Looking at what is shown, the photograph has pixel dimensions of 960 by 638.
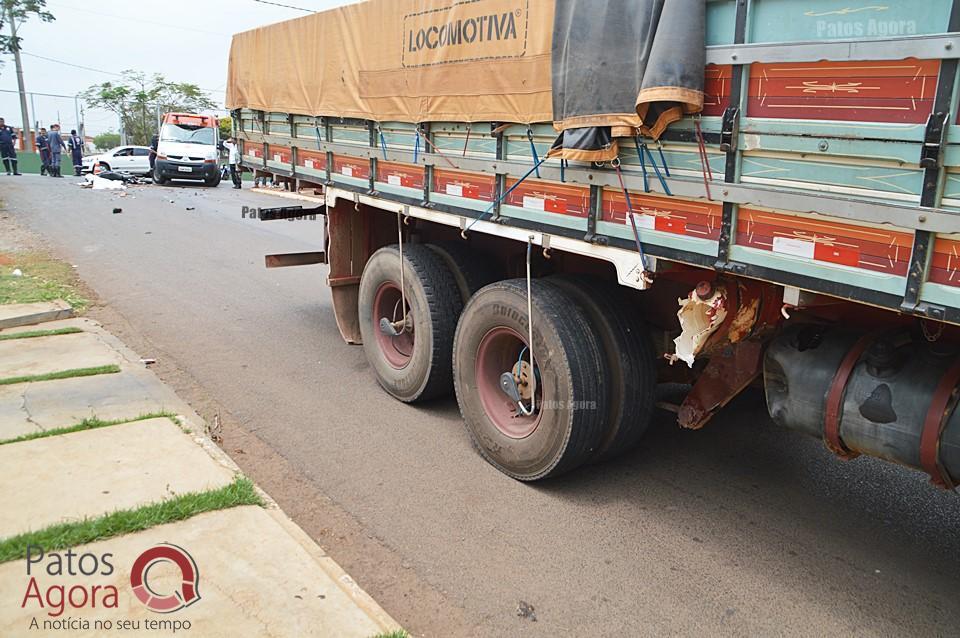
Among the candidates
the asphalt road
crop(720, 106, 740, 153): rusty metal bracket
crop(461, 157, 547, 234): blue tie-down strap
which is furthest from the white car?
crop(720, 106, 740, 153): rusty metal bracket

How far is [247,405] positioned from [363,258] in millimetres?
1828

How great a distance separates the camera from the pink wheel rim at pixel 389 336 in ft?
19.9

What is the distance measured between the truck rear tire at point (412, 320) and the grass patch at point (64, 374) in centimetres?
198

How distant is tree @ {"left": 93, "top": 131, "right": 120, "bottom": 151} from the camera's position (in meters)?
48.5

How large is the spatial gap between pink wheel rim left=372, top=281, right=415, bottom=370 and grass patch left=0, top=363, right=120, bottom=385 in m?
2.05

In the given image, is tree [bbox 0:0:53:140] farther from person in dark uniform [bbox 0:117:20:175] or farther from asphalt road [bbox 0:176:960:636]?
asphalt road [bbox 0:176:960:636]

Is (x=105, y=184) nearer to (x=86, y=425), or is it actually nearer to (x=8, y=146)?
(x=8, y=146)

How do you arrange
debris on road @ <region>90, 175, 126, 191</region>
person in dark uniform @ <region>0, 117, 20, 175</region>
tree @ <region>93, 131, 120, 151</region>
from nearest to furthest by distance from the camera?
debris on road @ <region>90, 175, 126, 191</region> → person in dark uniform @ <region>0, 117, 20, 175</region> → tree @ <region>93, 131, 120, 151</region>

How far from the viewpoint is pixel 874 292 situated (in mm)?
2814

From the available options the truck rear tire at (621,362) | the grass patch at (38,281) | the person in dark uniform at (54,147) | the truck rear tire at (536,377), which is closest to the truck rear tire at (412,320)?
the truck rear tire at (536,377)

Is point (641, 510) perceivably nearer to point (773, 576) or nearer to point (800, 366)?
point (773, 576)

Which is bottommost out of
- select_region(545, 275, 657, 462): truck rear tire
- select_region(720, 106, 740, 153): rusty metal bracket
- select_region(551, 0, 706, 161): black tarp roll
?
select_region(545, 275, 657, 462): truck rear tire

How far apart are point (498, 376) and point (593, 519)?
3.77 ft

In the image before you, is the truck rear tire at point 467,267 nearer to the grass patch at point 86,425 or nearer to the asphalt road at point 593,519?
the asphalt road at point 593,519
